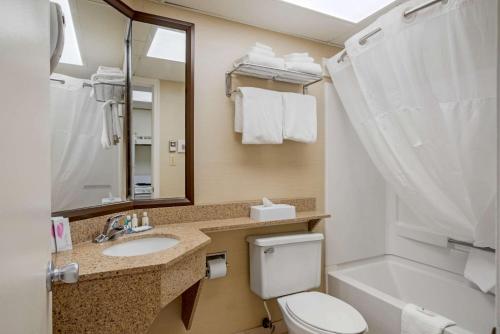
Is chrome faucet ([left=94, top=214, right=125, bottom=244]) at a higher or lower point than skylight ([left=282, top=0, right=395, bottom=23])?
lower

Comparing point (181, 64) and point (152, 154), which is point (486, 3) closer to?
point (181, 64)

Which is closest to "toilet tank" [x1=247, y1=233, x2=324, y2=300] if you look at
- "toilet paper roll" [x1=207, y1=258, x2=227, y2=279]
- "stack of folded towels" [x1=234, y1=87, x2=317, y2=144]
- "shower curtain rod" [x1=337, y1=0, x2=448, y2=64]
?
"toilet paper roll" [x1=207, y1=258, x2=227, y2=279]

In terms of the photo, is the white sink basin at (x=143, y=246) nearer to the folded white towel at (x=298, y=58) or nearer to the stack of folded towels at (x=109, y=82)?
the stack of folded towels at (x=109, y=82)

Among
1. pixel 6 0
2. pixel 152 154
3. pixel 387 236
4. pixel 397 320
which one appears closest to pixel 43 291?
pixel 6 0

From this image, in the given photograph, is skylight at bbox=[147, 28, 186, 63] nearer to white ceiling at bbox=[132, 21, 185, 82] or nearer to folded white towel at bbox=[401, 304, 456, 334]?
white ceiling at bbox=[132, 21, 185, 82]

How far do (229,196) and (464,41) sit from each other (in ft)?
4.99

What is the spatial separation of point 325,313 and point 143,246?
1.08 metres

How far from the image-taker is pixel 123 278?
3.34ft

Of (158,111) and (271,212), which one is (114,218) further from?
(271,212)

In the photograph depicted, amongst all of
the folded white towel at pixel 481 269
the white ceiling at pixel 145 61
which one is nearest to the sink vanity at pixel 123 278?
the white ceiling at pixel 145 61

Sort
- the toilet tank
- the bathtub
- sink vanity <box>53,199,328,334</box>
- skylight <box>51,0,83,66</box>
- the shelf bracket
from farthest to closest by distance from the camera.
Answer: the shelf bracket → the toilet tank → the bathtub → skylight <box>51,0,83,66</box> → sink vanity <box>53,199,328,334</box>

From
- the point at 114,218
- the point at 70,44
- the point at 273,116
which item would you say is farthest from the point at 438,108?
the point at 70,44

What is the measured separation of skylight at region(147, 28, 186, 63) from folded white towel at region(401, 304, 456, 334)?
6.43 ft

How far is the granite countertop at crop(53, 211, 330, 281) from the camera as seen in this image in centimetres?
102
